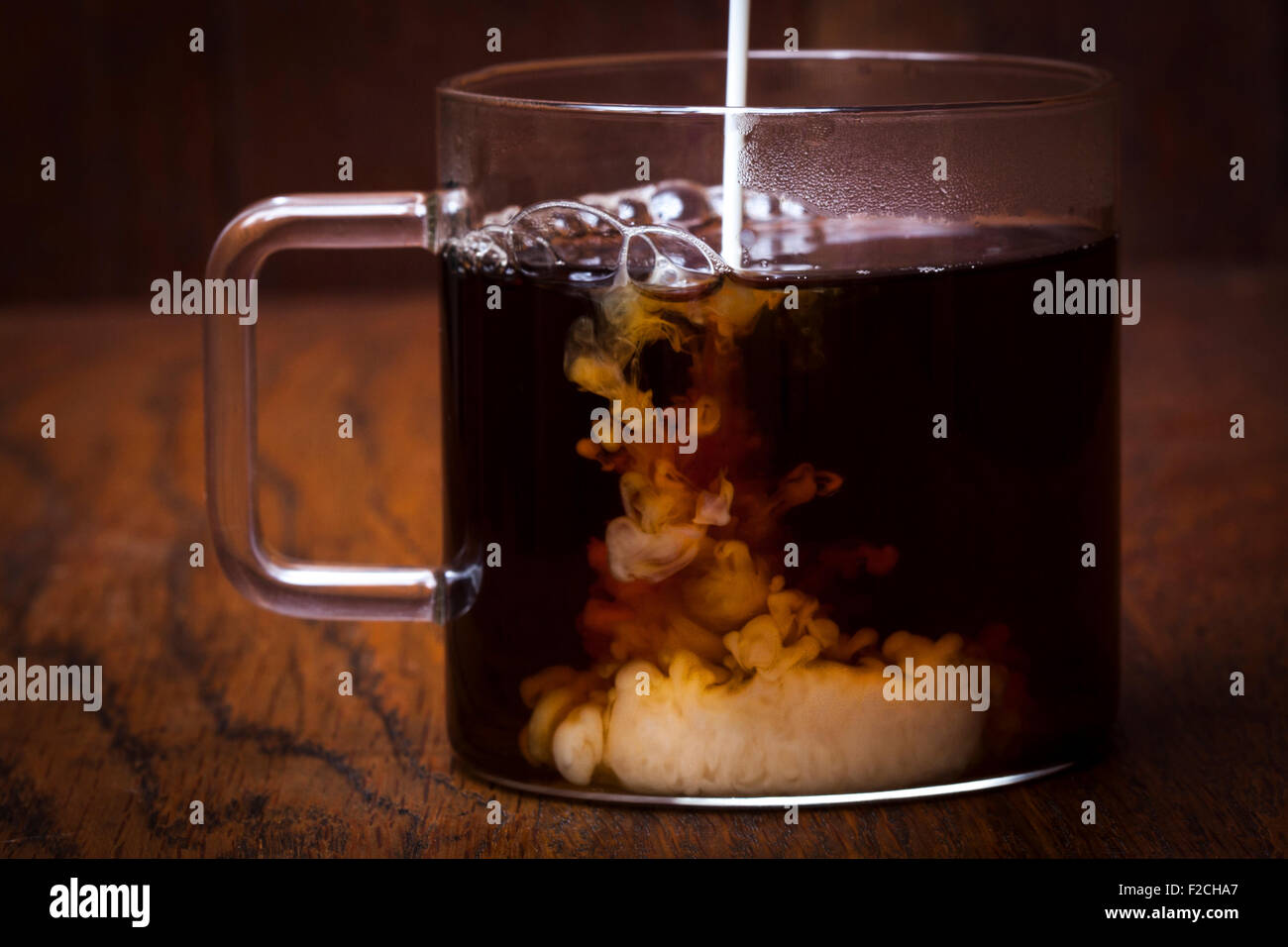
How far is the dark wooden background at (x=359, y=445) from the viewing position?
64 centimetres

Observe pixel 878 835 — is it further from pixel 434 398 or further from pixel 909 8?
pixel 909 8

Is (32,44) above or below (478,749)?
above

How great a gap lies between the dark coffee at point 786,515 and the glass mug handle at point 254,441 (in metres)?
0.04

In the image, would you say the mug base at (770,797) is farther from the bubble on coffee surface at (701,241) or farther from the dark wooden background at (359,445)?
the bubble on coffee surface at (701,241)

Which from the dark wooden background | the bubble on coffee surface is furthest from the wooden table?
the bubble on coffee surface

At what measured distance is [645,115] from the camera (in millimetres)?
604

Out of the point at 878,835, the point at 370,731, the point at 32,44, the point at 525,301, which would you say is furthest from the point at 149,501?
the point at 32,44

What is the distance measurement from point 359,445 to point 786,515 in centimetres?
63

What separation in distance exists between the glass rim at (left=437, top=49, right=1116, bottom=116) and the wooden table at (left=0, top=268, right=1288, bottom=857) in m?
0.25

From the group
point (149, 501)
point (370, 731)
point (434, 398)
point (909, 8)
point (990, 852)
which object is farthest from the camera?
point (909, 8)

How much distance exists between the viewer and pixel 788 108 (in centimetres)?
60

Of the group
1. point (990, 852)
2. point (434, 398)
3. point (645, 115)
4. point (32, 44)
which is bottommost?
point (990, 852)

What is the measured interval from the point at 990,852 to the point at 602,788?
0.46ft

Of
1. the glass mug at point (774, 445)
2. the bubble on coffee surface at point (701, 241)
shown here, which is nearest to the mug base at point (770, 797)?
the glass mug at point (774, 445)
